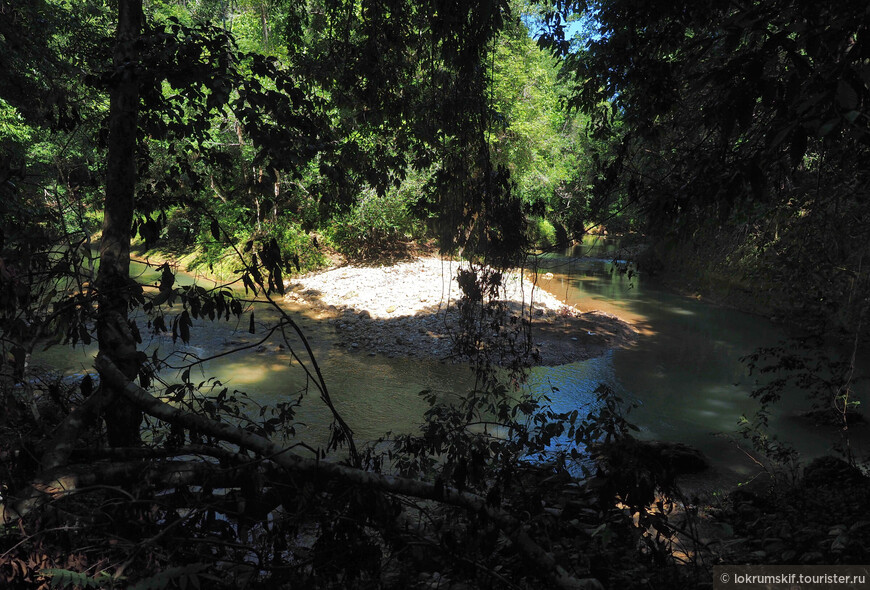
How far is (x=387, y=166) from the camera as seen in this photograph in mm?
5133

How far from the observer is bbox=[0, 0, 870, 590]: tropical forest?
2188 mm

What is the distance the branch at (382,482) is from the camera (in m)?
2.19

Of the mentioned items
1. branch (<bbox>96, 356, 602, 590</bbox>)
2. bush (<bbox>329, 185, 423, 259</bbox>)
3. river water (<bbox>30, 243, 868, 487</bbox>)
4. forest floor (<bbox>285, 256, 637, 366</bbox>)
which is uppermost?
bush (<bbox>329, 185, 423, 259</bbox>)

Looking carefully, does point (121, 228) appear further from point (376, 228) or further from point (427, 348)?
point (376, 228)

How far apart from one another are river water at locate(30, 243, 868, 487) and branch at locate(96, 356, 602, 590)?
3.23 meters

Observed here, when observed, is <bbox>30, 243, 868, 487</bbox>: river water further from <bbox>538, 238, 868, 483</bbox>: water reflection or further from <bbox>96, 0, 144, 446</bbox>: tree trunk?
<bbox>96, 0, 144, 446</bbox>: tree trunk

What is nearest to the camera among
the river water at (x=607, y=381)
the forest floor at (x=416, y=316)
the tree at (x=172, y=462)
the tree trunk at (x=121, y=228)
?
the tree at (x=172, y=462)

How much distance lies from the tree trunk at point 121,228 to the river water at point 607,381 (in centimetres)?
269

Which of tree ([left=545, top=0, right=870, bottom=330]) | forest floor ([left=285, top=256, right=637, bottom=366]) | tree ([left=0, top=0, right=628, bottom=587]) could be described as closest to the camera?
tree ([left=545, top=0, right=870, bottom=330])

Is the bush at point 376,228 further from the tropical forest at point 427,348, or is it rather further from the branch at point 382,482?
the branch at point 382,482

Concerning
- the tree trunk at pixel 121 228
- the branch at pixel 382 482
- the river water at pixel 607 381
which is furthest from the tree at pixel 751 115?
the tree trunk at pixel 121 228

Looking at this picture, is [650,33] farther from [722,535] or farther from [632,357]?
[632,357]

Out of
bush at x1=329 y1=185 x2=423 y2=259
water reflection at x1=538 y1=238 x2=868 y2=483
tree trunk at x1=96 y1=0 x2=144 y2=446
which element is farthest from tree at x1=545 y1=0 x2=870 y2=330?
bush at x1=329 y1=185 x2=423 y2=259

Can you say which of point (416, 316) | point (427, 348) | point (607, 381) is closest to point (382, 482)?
point (607, 381)
